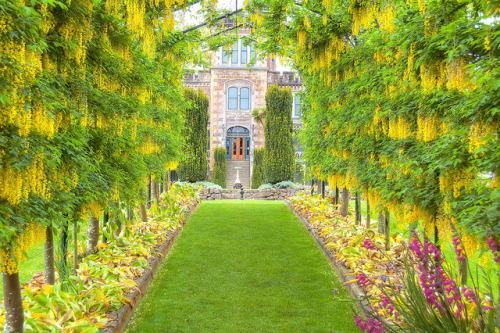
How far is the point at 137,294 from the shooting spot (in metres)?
5.09

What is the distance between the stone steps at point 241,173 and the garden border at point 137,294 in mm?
16621

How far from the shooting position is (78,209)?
14.3ft

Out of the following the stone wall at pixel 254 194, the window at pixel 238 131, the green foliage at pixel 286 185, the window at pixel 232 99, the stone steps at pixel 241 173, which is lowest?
the stone wall at pixel 254 194

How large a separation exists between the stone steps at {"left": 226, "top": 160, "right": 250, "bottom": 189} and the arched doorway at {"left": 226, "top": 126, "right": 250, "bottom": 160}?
0.47 meters

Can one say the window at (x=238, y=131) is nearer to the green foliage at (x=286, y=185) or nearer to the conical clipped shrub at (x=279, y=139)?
the conical clipped shrub at (x=279, y=139)

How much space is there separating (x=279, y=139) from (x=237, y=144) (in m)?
8.53

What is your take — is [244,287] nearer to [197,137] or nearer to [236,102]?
[197,137]

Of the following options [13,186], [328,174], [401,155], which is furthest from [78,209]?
[328,174]

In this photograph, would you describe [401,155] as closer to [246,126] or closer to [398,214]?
[398,214]

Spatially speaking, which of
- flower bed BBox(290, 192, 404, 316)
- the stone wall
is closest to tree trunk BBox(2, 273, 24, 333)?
flower bed BBox(290, 192, 404, 316)

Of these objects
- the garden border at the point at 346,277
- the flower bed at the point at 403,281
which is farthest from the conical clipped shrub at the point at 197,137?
the garden border at the point at 346,277

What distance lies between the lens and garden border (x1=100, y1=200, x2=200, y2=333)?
4.09 m

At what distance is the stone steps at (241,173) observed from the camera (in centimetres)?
2518

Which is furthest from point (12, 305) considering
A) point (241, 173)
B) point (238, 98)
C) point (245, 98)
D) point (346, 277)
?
point (245, 98)
